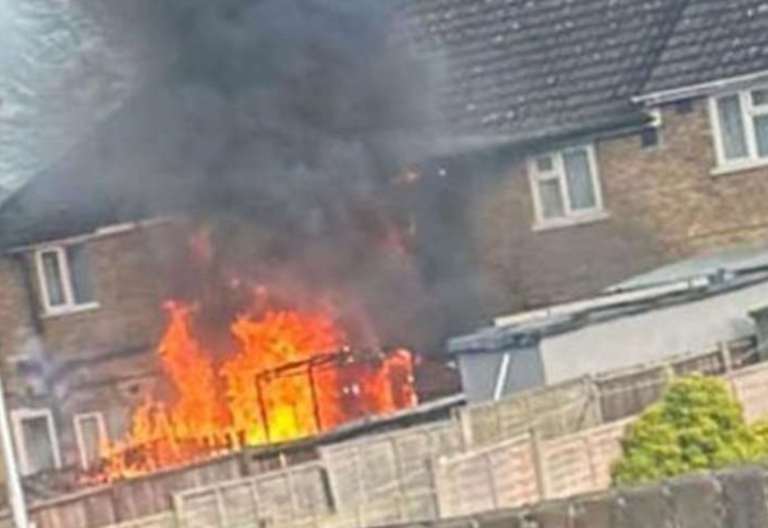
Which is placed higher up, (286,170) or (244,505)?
(286,170)

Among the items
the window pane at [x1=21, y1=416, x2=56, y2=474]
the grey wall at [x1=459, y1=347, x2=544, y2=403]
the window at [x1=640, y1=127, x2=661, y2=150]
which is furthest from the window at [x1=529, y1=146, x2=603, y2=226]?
the window pane at [x1=21, y1=416, x2=56, y2=474]

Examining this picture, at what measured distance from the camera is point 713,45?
28531mm

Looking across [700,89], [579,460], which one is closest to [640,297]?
[700,89]

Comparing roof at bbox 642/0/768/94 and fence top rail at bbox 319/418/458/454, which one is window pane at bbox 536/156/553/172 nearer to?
roof at bbox 642/0/768/94

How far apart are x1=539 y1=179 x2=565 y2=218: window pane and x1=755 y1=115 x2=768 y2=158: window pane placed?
2720mm

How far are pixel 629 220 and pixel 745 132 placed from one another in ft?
6.46

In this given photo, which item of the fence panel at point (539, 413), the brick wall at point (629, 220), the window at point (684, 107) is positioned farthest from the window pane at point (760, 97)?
the fence panel at point (539, 413)

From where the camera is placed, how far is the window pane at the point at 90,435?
3225cm

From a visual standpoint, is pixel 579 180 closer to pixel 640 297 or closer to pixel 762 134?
pixel 762 134

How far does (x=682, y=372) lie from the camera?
66.1 ft

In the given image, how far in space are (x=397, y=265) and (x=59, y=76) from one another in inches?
373

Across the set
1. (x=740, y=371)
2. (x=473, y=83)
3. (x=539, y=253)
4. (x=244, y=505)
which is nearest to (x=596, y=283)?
(x=539, y=253)

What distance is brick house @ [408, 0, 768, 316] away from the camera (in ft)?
94.1

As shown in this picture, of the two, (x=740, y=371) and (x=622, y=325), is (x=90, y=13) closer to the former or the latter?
(x=622, y=325)
